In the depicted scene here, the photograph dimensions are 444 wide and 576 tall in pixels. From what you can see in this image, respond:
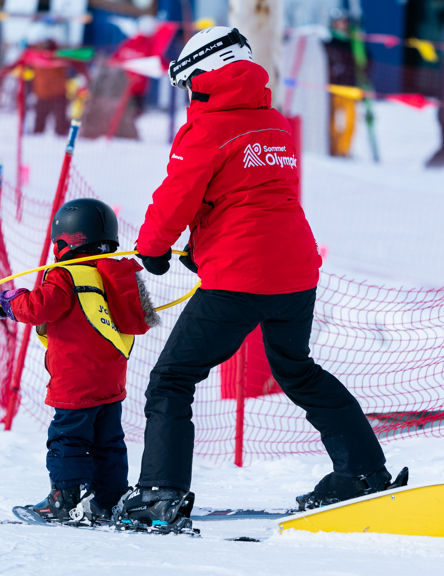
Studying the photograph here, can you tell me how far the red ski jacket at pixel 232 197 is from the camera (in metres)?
2.46

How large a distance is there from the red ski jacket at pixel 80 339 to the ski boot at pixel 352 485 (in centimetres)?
91

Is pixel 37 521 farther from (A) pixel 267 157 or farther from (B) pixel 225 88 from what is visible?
(B) pixel 225 88

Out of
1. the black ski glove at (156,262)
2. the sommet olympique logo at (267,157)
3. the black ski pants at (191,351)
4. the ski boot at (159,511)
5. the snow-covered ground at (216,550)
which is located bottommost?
the snow-covered ground at (216,550)

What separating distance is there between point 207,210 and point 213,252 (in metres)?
0.16

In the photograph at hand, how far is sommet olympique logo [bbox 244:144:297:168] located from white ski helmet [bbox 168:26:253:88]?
0.34 meters

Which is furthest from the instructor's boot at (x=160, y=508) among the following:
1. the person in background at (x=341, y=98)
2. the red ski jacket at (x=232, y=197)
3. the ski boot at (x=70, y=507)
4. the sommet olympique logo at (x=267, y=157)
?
the person in background at (x=341, y=98)

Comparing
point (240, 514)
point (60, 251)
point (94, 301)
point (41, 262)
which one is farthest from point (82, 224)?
point (240, 514)

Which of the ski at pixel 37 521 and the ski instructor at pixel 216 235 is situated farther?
the ski at pixel 37 521

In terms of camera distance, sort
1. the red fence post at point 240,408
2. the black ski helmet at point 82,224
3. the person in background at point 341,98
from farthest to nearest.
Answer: the person in background at point 341,98, the red fence post at point 240,408, the black ski helmet at point 82,224

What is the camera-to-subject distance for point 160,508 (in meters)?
2.53

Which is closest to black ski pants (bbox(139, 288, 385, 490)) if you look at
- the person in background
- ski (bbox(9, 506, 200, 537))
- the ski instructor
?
the ski instructor

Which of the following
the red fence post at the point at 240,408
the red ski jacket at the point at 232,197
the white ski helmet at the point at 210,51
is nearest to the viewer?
the red ski jacket at the point at 232,197

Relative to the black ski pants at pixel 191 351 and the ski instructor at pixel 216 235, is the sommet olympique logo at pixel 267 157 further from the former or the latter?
the black ski pants at pixel 191 351

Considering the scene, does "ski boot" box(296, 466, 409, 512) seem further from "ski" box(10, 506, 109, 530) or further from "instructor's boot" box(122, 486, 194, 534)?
"ski" box(10, 506, 109, 530)
